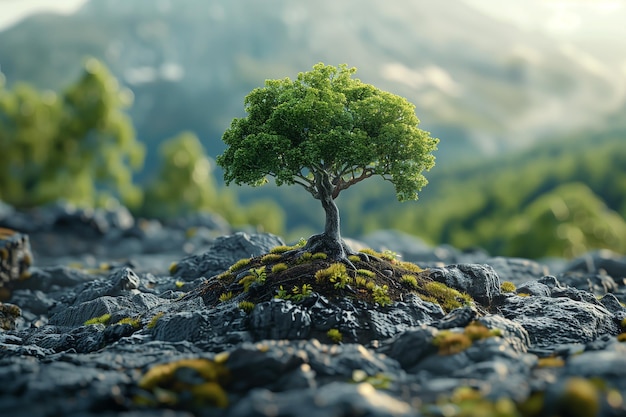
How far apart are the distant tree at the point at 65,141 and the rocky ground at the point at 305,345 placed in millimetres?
56784

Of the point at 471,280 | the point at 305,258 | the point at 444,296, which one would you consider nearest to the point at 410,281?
the point at 444,296

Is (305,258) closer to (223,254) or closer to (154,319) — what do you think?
(154,319)

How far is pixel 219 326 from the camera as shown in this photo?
26.6 metres

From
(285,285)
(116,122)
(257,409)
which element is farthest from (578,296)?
(116,122)

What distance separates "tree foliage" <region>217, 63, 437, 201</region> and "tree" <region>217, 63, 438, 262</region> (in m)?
0.05

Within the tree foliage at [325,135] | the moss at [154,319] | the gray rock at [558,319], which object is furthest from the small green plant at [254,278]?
the gray rock at [558,319]

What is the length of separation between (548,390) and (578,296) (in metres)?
18.4

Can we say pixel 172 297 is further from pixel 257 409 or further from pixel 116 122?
pixel 116 122

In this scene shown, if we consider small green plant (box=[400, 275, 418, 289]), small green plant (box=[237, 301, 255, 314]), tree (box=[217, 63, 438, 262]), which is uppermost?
tree (box=[217, 63, 438, 262])

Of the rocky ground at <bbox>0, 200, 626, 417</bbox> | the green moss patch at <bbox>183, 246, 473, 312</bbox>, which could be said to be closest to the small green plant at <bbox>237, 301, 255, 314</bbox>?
the rocky ground at <bbox>0, 200, 626, 417</bbox>

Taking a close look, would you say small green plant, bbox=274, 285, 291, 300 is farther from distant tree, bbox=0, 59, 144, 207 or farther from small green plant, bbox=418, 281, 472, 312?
distant tree, bbox=0, 59, 144, 207

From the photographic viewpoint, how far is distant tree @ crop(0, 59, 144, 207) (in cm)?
9425

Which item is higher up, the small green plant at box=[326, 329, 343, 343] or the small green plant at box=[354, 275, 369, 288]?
the small green plant at box=[354, 275, 369, 288]

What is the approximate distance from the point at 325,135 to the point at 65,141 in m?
79.6
